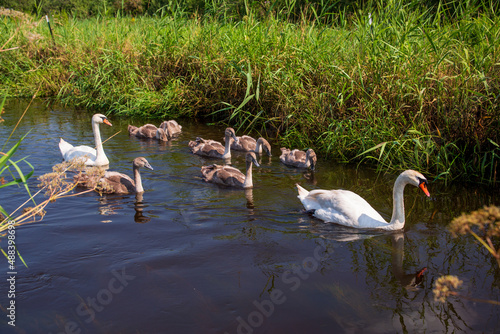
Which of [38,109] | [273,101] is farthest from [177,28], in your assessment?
[38,109]

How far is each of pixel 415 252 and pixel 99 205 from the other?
13.4 feet

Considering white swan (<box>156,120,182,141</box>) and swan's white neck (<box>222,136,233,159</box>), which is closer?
swan's white neck (<box>222,136,233,159</box>)

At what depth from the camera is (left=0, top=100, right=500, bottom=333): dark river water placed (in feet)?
13.0

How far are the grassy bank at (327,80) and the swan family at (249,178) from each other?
75 centimetres

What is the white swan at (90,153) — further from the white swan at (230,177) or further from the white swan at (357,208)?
the white swan at (357,208)

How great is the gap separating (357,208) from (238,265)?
1.78 metres

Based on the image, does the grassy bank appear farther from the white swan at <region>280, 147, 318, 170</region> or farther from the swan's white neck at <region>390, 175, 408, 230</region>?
the swan's white neck at <region>390, 175, 408, 230</region>

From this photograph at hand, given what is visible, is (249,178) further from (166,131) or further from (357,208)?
(166,131)

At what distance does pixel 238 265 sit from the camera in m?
4.82

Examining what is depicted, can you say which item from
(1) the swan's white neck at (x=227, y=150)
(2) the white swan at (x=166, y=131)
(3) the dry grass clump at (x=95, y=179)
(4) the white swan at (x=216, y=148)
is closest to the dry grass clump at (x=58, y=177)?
(3) the dry grass clump at (x=95, y=179)

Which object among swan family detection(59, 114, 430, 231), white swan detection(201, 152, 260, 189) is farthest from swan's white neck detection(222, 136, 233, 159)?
white swan detection(201, 152, 260, 189)

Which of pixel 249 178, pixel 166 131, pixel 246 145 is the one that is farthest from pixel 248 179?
pixel 166 131

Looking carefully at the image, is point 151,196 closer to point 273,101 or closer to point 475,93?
point 273,101

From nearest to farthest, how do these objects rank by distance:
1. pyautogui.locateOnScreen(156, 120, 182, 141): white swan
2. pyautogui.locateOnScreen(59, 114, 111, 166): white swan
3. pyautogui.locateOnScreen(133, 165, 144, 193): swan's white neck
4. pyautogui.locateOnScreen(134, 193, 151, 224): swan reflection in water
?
pyautogui.locateOnScreen(134, 193, 151, 224): swan reflection in water < pyautogui.locateOnScreen(133, 165, 144, 193): swan's white neck < pyautogui.locateOnScreen(59, 114, 111, 166): white swan < pyautogui.locateOnScreen(156, 120, 182, 141): white swan
